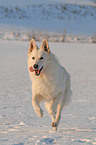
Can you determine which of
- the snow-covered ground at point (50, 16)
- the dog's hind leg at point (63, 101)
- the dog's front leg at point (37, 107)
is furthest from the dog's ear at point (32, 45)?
the snow-covered ground at point (50, 16)

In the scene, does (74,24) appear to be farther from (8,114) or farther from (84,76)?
(8,114)

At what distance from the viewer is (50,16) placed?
4531cm

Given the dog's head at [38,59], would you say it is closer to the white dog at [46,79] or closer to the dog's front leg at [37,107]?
the white dog at [46,79]

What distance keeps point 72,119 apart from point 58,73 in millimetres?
1058

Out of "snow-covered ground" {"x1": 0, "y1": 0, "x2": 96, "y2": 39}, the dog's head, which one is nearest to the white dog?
the dog's head

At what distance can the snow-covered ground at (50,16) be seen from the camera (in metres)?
37.9

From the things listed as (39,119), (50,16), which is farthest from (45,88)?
(50,16)

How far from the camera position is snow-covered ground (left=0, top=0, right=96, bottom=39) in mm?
37938

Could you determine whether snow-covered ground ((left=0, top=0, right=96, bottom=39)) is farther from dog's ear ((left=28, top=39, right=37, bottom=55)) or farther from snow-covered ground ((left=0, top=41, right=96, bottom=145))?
dog's ear ((left=28, top=39, right=37, bottom=55))

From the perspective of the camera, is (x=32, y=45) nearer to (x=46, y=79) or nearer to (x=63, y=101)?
(x=46, y=79)

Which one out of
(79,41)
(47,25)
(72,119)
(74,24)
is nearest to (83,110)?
(72,119)

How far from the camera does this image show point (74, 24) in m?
42.5

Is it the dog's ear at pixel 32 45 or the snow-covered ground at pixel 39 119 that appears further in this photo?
the dog's ear at pixel 32 45

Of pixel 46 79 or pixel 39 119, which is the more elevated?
pixel 46 79
